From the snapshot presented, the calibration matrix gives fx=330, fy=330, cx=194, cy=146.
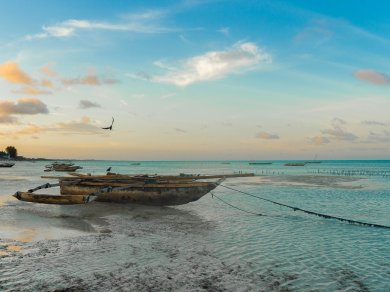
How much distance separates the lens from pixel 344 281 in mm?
7828

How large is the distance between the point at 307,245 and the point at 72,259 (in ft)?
24.5

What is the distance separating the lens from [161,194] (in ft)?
62.4

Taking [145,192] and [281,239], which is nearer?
[281,239]

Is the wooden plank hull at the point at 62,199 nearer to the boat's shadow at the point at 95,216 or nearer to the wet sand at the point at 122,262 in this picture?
the boat's shadow at the point at 95,216

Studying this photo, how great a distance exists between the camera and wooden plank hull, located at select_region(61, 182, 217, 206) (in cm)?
1853

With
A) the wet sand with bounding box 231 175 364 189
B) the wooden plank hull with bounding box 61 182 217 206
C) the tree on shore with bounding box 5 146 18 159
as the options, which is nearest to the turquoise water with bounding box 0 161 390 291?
the wooden plank hull with bounding box 61 182 217 206

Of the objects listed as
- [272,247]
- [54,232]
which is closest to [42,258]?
[54,232]

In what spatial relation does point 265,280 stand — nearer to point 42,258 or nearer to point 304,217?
point 42,258

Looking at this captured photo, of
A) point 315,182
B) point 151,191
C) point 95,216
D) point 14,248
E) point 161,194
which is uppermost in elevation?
point 151,191

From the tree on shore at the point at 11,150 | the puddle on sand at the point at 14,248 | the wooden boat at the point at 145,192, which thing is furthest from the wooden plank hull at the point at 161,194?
the tree on shore at the point at 11,150

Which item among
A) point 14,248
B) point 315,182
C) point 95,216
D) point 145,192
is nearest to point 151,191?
point 145,192

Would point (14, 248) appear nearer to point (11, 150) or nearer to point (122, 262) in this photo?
point (122, 262)

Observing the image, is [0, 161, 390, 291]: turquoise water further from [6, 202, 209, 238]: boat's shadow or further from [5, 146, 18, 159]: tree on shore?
[5, 146, 18, 159]: tree on shore

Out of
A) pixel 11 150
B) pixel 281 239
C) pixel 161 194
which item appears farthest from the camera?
pixel 11 150
